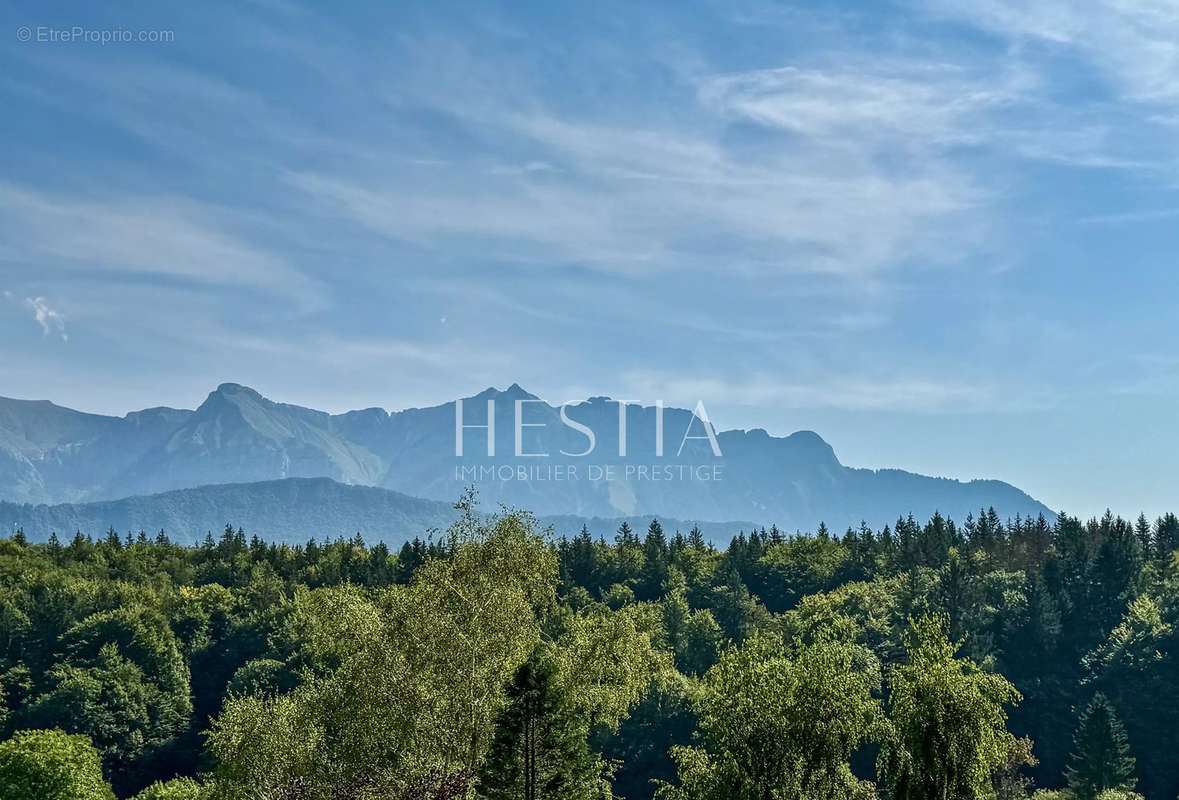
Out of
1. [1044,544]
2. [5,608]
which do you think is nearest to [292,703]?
[5,608]

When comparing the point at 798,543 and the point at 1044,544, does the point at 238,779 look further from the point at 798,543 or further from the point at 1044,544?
the point at 1044,544

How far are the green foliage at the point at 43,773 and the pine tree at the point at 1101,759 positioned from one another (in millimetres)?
83921

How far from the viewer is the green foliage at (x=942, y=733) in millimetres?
38562

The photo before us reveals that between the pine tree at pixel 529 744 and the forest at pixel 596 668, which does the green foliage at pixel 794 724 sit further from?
the pine tree at pixel 529 744

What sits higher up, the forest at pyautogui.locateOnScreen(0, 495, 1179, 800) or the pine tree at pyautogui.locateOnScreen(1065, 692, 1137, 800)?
the forest at pyautogui.locateOnScreen(0, 495, 1179, 800)

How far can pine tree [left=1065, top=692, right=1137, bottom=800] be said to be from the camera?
9288 cm

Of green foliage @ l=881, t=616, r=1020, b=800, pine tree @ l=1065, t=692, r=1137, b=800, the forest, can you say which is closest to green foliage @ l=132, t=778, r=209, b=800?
the forest

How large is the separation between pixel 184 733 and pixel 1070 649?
372 feet

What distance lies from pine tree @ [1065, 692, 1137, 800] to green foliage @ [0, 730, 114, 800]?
83.9m

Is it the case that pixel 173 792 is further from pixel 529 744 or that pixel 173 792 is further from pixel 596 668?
pixel 529 744

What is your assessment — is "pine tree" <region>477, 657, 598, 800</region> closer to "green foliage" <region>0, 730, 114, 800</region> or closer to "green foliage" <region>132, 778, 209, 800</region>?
"green foliage" <region>132, 778, 209, 800</region>

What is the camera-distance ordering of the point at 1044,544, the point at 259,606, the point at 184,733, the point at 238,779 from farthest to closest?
the point at 1044,544, the point at 259,606, the point at 184,733, the point at 238,779

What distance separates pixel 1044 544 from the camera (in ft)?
573

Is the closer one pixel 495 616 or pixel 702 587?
pixel 495 616
